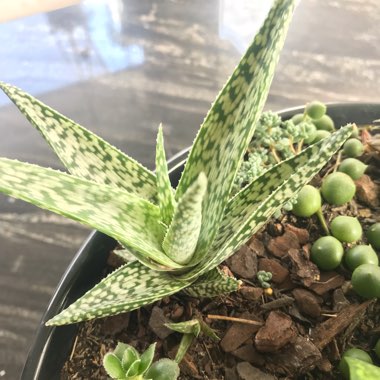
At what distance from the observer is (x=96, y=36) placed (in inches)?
48.7

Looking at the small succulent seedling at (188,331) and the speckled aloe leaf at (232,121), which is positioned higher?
the speckled aloe leaf at (232,121)

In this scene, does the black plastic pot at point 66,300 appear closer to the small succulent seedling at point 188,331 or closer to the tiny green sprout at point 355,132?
the small succulent seedling at point 188,331

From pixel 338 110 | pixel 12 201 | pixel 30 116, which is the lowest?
pixel 12 201

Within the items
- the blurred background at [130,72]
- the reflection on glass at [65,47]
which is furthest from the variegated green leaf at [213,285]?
the reflection on glass at [65,47]

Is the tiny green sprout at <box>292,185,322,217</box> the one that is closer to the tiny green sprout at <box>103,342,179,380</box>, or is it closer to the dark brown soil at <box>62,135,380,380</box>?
the dark brown soil at <box>62,135,380,380</box>

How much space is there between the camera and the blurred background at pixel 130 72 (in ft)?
2.80

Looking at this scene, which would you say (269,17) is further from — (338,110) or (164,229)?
(338,110)

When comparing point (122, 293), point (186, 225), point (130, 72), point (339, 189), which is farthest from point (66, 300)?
point (130, 72)

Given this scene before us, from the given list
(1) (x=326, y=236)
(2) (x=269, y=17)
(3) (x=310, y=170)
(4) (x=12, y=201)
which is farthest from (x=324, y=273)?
(4) (x=12, y=201)

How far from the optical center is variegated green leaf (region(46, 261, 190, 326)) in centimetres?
40

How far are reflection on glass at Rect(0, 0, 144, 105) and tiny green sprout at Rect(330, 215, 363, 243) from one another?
789mm

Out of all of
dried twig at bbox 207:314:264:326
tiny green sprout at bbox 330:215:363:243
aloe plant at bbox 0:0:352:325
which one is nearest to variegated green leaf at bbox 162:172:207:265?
aloe plant at bbox 0:0:352:325

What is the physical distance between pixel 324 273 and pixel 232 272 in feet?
0.36

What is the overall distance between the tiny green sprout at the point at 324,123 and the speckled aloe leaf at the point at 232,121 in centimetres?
31
